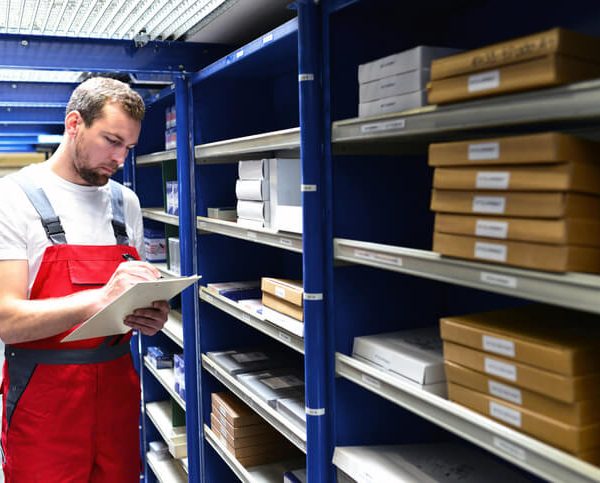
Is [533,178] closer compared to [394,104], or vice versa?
[533,178]

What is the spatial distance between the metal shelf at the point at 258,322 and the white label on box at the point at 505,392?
828 mm

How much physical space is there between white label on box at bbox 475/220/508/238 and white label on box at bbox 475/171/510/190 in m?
0.07

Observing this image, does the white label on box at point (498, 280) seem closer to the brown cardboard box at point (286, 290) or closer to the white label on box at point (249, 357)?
the brown cardboard box at point (286, 290)

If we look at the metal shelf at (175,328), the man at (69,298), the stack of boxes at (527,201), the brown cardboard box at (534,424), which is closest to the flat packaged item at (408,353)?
the brown cardboard box at (534,424)

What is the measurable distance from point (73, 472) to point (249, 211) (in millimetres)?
1206

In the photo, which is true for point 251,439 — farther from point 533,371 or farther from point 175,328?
point 533,371

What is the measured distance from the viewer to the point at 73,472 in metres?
2.38

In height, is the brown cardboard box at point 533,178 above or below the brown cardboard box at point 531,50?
below

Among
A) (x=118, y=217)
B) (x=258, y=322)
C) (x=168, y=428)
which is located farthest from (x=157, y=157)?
(x=168, y=428)

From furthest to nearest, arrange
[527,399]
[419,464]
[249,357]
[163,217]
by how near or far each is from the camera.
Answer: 1. [163,217]
2. [249,357]
3. [419,464]
4. [527,399]

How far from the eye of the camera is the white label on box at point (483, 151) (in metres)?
1.31

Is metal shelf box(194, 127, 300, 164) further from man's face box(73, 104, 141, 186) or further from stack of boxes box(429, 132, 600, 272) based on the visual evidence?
stack of boxes box(429, 132, 600, 272)

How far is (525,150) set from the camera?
1237 millimetres

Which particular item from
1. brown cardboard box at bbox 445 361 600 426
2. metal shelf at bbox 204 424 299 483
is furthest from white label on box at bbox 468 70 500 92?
metal shelf at bbox 204 424 299 483
